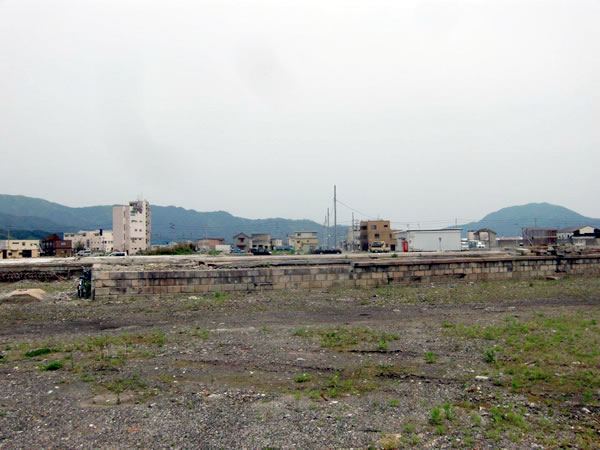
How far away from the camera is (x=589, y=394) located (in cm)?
637

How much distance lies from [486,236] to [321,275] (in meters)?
64.8

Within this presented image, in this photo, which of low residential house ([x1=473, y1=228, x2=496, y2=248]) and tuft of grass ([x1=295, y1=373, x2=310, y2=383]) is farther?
low residential house ([x1=473, y1=228, x2=496, y2=248])

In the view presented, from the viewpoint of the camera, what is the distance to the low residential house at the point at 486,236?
59.3 m

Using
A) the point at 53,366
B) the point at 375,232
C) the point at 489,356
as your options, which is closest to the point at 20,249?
the point at 375,232

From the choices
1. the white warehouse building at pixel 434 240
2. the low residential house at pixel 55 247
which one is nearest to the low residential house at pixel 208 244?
the low residential house at pixel 55 247

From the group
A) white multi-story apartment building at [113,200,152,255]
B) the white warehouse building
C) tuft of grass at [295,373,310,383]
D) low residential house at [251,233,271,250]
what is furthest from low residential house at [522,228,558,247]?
white multi-story apartment building at [113,200,152,255]

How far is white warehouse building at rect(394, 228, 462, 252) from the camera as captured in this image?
165ft

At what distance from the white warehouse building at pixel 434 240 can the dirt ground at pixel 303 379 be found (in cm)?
3723

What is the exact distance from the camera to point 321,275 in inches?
769

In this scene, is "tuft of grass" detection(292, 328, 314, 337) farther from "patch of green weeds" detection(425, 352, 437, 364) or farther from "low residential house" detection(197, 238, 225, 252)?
"low residential house" detection(197, 238, 225, 252)

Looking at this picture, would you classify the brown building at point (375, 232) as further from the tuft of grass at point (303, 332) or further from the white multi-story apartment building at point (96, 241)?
the tuft of grass at point (303, 332)

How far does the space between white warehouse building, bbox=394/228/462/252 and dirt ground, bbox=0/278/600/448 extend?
37.2 m

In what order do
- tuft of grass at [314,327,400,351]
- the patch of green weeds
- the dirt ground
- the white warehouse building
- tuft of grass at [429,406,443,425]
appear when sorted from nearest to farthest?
the dirt ground < tuft of grass at [429,406,443,425] < the patch of green weeds < tuft of grass at [314,327,400,351] < the white warehouse building

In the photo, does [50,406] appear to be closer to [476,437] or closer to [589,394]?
[476,437]
